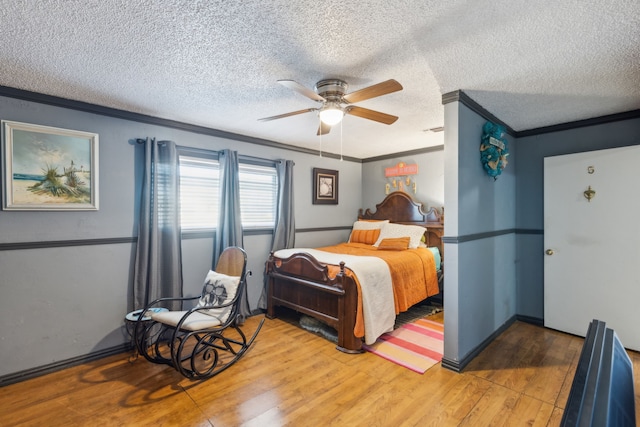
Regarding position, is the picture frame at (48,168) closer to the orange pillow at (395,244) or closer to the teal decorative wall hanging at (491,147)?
the orange pillow at (395,244)

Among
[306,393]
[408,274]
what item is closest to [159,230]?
[306,393]

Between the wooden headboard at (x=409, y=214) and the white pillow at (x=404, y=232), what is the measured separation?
22 centimetres

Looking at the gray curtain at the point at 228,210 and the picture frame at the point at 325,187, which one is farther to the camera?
the picture frame at the point at 325,187

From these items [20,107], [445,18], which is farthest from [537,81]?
[20,107]

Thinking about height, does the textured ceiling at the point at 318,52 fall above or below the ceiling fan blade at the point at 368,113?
above

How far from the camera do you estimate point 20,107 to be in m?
2.40

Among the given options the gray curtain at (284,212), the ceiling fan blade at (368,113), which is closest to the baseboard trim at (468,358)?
the ceiling fan blade at (368,113)

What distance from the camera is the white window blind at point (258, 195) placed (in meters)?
3.90

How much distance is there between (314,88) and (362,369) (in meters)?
2.37

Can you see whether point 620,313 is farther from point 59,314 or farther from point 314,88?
point 59,314

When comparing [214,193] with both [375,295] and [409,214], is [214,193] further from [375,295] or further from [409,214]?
[409,214]

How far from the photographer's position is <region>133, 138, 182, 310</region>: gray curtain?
2.94 m

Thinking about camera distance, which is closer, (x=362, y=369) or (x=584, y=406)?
(x=584, y=406)

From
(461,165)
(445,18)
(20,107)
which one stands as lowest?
(461,165)
